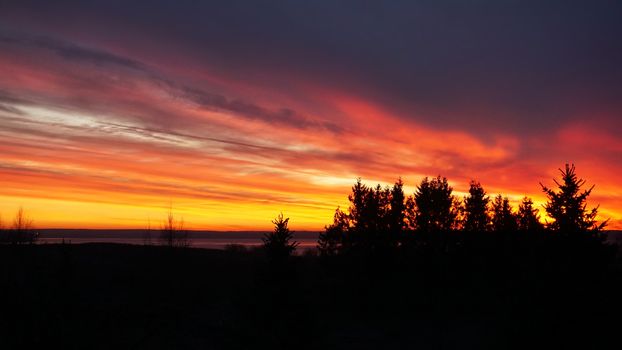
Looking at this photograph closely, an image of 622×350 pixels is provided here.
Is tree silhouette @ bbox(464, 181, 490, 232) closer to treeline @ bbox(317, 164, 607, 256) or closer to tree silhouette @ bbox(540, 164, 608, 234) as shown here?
treeline @ bbox(317, 164, 607, 256)

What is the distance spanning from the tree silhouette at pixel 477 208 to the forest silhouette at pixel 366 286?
18 centimetres

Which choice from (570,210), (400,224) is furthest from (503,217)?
(570,210)

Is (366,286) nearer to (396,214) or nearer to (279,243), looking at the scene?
(396,214)

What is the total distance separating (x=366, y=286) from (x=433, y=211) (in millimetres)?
11194

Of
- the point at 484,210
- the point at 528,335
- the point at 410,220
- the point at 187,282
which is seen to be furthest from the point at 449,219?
the point at 528,335

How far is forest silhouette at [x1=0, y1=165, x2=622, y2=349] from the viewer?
19156 mm

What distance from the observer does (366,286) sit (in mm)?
52125

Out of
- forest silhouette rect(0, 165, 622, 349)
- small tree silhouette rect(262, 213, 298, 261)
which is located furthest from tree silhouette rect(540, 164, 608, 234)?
small tree silhouette rect(262, 213, 298, 261)

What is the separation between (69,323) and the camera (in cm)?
2430

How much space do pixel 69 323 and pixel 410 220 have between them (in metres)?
38.2

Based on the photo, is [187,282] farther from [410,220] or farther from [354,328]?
[410,220]

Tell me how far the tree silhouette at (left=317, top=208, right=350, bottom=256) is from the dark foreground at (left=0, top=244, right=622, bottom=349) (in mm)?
1504

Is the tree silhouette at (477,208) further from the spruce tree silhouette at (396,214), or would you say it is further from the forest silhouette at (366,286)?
the spruce tree silhouette at (396,214)

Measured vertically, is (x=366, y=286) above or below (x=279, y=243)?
below
